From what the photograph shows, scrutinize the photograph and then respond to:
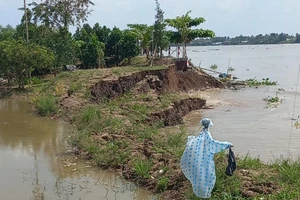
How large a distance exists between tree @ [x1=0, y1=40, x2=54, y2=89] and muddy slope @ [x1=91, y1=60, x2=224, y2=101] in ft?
13.9

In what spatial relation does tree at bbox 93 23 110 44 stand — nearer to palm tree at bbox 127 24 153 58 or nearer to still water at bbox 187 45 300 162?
palm tree at bbox 127 24 153 58

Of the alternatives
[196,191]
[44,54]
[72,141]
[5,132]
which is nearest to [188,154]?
[196,191]

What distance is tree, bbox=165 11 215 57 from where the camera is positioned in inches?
1244

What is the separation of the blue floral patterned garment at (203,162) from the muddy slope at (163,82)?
13124 mm

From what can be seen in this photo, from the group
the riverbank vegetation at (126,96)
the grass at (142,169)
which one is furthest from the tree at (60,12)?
the grass at (142,169)

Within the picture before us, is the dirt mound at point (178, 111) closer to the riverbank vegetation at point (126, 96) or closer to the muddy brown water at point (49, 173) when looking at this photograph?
the riverbank vegetation at point (126, 96)

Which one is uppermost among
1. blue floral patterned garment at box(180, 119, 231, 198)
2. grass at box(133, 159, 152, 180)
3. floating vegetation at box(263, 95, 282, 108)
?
blue floral patterned garment at box(180, 119, 231, 198)

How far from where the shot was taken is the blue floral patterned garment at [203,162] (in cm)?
616

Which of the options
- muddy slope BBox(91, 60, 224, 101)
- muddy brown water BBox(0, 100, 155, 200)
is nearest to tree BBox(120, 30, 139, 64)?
muddy slope BBox(91, 60, 224, 101)

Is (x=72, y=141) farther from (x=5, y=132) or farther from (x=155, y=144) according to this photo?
(x=5, y=132)

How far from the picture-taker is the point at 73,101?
17250 mm

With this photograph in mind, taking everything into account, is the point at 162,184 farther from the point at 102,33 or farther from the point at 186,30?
the point at 102,33

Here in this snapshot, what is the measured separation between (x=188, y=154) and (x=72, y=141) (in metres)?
5.61

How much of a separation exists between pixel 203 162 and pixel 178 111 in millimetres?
12399
